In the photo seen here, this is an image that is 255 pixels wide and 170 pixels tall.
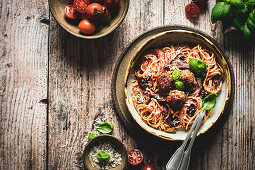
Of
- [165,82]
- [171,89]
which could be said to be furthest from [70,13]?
[171,89]

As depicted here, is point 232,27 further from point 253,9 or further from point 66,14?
point 66,14

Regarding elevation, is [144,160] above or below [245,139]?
below

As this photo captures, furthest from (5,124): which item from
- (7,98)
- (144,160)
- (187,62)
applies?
(187,62)

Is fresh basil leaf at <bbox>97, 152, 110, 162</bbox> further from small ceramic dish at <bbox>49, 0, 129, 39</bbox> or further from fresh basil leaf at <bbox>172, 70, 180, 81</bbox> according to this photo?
small ceramic dish at <bbox>49, 0, 129, 39</bbox>

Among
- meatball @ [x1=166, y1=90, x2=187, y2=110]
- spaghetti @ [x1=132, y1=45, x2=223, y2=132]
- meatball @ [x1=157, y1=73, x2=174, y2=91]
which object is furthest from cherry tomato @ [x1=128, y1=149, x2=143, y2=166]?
meatball @ [x1=157, y1=73, x2=174, y2=91]

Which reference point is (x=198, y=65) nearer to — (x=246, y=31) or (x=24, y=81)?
(x=246, y=31)

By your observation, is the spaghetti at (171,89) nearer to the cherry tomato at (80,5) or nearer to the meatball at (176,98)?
the meatball at (176,98)

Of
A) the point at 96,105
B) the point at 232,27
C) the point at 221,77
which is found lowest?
the point at 96,105
